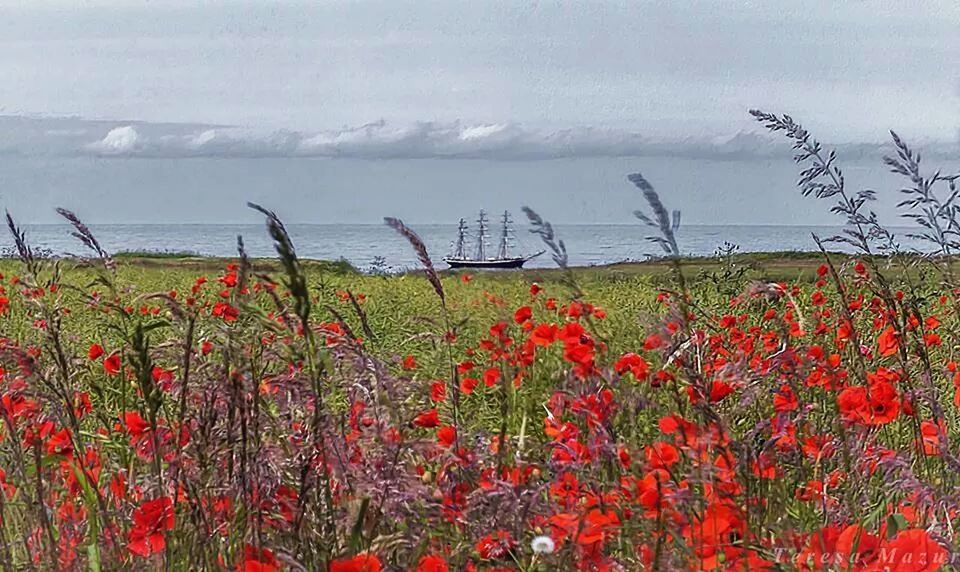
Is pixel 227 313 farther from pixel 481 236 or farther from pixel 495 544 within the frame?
pixel 481 236

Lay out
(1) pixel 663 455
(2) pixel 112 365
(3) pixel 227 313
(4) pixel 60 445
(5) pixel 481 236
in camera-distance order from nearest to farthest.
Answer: (1) pixel 663 455 < (4) pixel 60 445 < (2) pixel 112 365 < (3) pixel 227 313 < (5) pixel 481 236


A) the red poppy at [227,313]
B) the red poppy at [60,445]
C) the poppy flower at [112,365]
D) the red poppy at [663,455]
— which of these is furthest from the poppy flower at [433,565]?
the poppy flower at [112,365]

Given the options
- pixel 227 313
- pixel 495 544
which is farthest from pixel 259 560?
pixel 227 313

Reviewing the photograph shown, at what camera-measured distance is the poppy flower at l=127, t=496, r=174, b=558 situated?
1.55 metres

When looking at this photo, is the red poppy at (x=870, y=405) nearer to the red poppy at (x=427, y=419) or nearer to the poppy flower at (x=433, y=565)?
the red poppy at (x=427, y=419)

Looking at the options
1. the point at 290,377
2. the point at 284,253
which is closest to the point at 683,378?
the point at 290,377

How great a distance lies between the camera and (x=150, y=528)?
1562mm

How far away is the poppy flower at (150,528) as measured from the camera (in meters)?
1.55

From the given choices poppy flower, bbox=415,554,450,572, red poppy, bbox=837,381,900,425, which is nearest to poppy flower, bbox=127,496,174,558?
poppy flower, bbox=415,554,450,572

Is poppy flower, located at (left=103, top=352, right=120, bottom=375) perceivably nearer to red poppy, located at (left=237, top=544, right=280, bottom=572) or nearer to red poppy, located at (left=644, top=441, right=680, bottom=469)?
red poppy, located at (left=237, top=544, right=280, bottom=572)

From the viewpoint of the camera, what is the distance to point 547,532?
150cm

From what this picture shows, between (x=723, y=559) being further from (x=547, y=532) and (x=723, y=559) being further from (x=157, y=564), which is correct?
(x=157, y=564)

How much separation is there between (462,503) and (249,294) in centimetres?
48

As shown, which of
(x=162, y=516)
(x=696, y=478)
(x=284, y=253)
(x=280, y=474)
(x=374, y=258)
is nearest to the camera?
(x=284, y=253)
